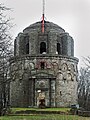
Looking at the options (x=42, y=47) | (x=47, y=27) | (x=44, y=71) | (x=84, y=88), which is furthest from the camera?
(x=84, y=88)

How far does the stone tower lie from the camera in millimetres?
55438

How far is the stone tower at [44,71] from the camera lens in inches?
2183

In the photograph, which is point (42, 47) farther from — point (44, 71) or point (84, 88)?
point (84, 88)

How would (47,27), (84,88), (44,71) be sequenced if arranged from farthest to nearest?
(84,88) < (47,27) < (44,71)

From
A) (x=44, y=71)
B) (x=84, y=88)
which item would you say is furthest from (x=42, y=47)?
(x=84, y=88)

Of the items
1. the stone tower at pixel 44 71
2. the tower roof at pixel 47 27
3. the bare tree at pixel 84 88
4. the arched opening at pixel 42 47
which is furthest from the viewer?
the bare tree at pixel 84 88

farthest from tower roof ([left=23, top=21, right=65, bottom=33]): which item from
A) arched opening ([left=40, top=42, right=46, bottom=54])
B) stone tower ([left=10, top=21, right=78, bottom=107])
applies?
arched opening ([left=40, top=42, right=46, bottom=54])

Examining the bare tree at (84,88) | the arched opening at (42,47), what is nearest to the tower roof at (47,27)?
the arched opening at (42,47)

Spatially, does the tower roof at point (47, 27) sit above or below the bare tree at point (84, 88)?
above

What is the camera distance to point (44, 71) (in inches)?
2213

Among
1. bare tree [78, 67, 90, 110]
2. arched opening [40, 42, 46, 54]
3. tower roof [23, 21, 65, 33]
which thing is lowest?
bare tree [78, 67, 90, 110]

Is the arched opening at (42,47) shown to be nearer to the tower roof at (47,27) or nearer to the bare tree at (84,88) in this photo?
the tower roof at (47,27)

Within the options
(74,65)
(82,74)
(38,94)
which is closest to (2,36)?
(38,94)

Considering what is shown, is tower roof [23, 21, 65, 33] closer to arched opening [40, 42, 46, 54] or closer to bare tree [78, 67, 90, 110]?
arched opening [40, 42, 46, 54]
